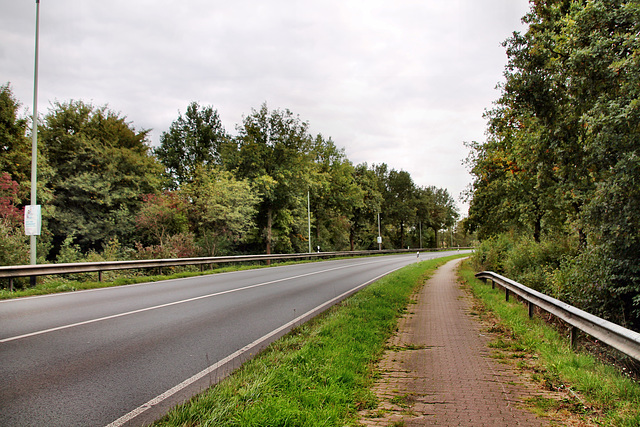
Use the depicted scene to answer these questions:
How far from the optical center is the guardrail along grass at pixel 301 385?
315 centimetres

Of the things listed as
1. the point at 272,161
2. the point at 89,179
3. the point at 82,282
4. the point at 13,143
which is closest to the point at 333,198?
the point at 272,161

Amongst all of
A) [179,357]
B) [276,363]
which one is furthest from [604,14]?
[179,357]

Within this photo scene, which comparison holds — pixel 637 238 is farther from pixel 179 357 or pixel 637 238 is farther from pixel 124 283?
pixel 124 283

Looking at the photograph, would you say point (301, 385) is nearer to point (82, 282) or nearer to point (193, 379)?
point (193, 379)

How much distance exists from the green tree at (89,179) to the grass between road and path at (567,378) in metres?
23.7

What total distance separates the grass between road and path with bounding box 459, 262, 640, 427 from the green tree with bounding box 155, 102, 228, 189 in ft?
164

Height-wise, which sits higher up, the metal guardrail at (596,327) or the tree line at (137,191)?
the tree line at (137,191)

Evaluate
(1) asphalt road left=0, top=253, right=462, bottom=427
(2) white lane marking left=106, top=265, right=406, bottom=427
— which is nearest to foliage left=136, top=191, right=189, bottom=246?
(1) asphalt road left=0, top=253, right=462, bottom=427

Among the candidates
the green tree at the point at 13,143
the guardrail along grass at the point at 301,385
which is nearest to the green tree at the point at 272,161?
the green tree at the point at 13,143

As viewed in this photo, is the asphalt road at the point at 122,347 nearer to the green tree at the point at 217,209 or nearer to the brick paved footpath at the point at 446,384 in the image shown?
the brick paved footpath at the point at 446,384

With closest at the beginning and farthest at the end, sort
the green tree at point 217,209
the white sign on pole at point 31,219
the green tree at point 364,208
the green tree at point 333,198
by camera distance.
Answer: the white sign on pole at point 31,219
the green tree at point 217,209
the green tree at point 333,198
the green tree at point 364,208

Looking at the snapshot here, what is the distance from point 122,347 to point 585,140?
11.3m

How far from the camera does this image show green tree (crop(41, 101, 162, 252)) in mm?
24578

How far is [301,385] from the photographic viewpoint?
3871mm
